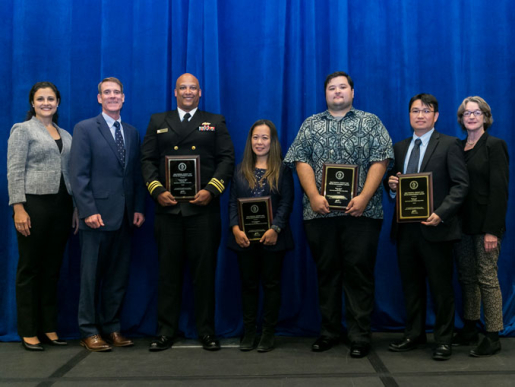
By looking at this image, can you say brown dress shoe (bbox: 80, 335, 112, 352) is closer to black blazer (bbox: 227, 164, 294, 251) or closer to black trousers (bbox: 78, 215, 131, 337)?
black trousers (bbox: 78, 215, 131, 337)

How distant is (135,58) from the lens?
377 centimetres

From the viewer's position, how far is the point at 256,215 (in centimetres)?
313

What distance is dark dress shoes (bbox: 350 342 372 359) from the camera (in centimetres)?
297

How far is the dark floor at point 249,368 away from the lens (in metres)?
2.55

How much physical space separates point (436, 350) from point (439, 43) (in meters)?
2.26

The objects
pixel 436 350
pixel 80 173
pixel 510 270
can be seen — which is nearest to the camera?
pixel 436 350

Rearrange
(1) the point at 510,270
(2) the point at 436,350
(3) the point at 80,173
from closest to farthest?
(2) the point at 436,350 → (3) the point at 80,173 → (1) the point at 510,270

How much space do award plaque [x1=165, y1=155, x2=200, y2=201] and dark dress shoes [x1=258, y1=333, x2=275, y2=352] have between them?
1.03 metres

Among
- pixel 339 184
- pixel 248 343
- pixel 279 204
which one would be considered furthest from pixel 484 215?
pixel 248 343

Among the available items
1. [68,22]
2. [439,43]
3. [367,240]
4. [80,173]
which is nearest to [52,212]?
[80,173]

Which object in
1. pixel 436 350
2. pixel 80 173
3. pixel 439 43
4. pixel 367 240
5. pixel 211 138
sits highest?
pixel 439 43

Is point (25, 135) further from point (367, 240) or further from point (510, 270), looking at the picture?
point (510, 270)

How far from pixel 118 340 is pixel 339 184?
1.83m

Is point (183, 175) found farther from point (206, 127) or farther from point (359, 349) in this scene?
point (359, 349)
